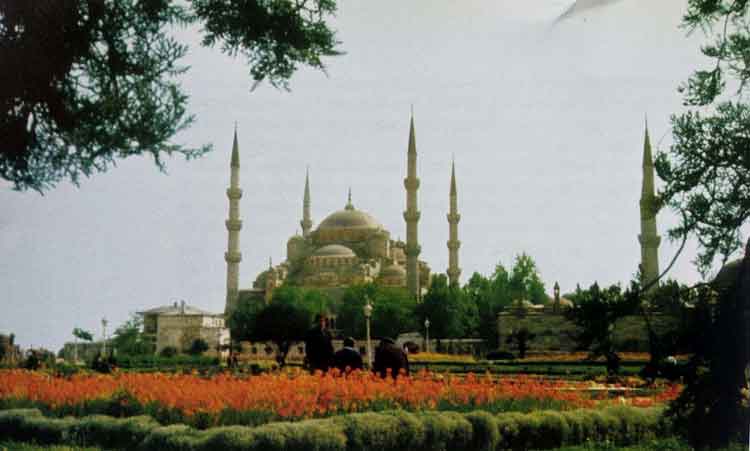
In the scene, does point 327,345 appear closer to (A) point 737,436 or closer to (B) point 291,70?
(B) point 291,70

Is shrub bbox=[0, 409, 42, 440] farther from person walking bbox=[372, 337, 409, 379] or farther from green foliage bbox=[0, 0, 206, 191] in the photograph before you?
person walking bbox=[372, 337, 409, 379]

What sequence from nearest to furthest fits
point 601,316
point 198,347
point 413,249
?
point 601,316
point 198,347
point 413,249

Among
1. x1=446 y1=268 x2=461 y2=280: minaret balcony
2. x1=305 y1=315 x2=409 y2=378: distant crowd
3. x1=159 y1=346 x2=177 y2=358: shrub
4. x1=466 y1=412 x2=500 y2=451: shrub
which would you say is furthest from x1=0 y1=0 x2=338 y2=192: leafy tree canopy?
x1=446 y1=268 x2=461 y2=280: minaret balcony

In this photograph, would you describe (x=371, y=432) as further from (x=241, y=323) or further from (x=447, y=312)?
(x=241, y=323)

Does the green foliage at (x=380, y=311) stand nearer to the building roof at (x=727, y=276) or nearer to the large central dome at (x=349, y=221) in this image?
the large central dome at (x=349, y=221)

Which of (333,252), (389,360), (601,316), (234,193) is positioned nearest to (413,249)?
(333,252)

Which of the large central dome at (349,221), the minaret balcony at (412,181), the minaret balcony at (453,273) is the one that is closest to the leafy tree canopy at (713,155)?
the minaret balcony at (412,181)
